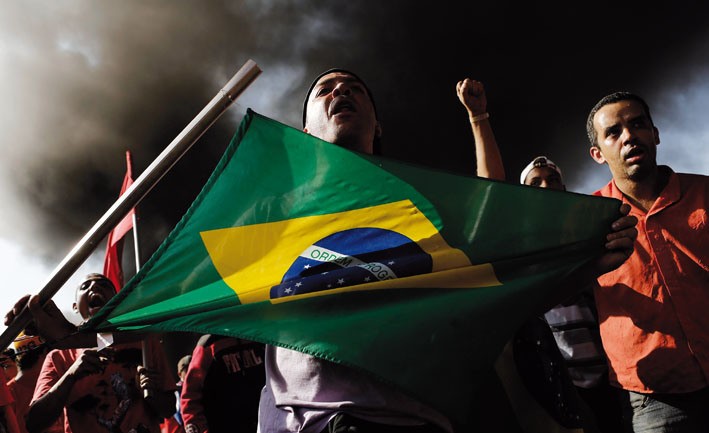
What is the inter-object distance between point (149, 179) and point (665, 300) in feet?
7.46

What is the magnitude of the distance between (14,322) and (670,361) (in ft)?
8.88

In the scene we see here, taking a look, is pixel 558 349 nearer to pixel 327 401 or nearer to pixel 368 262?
pixel 368 262

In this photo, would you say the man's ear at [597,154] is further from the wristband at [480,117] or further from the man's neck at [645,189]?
the wristband at [480,117]

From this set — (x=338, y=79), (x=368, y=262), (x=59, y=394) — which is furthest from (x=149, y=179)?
(x=59, y=394)

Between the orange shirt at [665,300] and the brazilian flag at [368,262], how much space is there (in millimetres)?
849

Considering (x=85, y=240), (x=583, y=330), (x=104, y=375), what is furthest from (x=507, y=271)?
(x=104, y=375)

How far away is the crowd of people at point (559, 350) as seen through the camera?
5.98 feet

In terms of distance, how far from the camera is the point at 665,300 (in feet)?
8.21

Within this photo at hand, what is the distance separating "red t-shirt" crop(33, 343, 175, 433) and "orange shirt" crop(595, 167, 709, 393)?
285 centimetres

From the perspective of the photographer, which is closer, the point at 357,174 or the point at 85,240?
the point at 357,174

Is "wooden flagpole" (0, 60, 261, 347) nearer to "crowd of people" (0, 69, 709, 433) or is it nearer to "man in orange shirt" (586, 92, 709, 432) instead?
"crowd of people" (0, 69, 709, 433)

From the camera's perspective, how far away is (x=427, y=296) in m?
1.85

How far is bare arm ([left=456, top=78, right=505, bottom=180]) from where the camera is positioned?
8.19ft

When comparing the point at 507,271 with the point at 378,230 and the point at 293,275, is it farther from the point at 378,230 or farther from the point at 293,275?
the point at 293,275
